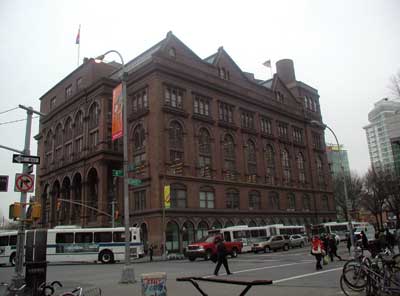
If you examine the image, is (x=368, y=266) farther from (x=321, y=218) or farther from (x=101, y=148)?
(x=321, y=218)

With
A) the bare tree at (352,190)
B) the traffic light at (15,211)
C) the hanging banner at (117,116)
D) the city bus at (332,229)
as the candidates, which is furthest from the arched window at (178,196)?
the bare tree at (352,190)

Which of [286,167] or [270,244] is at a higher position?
[286,167]

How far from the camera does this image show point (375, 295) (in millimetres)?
10289

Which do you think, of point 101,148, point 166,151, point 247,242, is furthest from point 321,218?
point 101,148

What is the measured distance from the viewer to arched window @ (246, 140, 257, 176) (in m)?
60.0

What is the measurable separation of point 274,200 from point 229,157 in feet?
39.8

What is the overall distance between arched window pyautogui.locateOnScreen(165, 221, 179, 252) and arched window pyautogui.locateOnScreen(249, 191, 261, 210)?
618 inches

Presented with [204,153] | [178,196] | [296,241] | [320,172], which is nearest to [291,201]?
[320,172]

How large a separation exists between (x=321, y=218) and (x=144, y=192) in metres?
40.2

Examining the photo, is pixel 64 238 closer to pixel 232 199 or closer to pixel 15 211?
pixel 15 211

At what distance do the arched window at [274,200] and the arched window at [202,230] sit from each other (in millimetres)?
16501

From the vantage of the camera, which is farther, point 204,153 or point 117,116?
point 204,153

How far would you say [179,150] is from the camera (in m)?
49.3

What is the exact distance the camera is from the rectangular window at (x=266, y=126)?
6544cm
